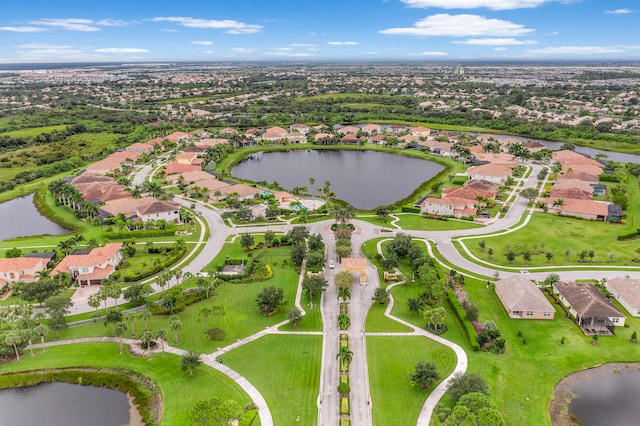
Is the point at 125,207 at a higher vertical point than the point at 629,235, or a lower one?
higher

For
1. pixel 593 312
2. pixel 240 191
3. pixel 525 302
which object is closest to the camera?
pixel 593 312

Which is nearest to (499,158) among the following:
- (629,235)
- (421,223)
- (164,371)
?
(629,235)

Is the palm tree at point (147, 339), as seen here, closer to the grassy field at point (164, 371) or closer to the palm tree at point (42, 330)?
the grassy field at point (164, 371)

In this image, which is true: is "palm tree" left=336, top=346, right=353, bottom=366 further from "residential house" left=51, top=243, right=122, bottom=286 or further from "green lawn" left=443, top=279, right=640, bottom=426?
"residential house" left=51, top=243, right=122, bottom=286

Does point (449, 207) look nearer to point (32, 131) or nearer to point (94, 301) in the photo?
point (94, 301)

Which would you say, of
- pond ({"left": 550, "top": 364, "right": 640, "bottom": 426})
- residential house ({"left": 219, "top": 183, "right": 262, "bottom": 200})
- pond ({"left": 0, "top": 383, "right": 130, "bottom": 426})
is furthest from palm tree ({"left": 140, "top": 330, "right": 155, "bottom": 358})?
residential house ({"left": 219, "top": 183, "right": 262, "bottom": 200})

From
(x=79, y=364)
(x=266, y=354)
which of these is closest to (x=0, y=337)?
(x=79, y=364)
